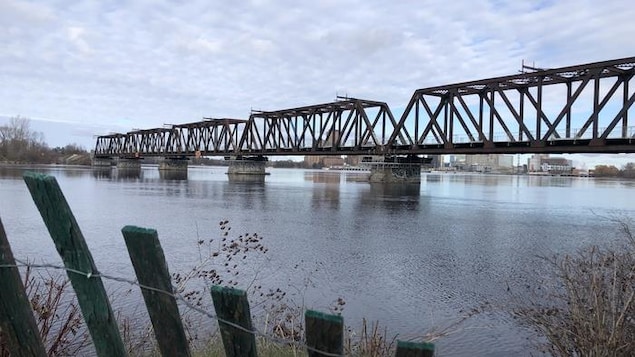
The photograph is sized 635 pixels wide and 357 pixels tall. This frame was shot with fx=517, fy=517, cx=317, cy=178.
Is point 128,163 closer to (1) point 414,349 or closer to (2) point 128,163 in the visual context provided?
(2) point 128,163

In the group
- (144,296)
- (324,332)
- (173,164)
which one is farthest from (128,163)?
(324,332)

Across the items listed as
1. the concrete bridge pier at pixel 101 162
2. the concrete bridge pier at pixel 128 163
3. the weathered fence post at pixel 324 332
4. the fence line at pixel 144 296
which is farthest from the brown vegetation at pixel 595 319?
the concrete bridge pier at pixel 101 162

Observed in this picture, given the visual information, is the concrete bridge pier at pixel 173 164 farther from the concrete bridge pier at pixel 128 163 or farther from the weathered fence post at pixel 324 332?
the weathered fence post at pixel 324 332

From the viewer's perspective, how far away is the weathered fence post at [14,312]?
9.89 feet

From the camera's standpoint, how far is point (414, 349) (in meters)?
2.57

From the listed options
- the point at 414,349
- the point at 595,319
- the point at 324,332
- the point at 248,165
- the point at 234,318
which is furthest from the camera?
the point at 248,165

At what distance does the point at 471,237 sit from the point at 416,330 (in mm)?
13552

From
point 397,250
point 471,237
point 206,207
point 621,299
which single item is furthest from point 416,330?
point 206,207

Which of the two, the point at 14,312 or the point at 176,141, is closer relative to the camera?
the point at 14,312

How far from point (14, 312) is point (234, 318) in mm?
1333

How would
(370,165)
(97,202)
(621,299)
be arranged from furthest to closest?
(370,165), (97,202), (621,299)

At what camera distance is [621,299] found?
6.62 meters

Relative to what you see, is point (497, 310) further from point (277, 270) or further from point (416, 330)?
point (277, 270)

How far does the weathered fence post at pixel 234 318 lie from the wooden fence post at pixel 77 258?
2.30ft
